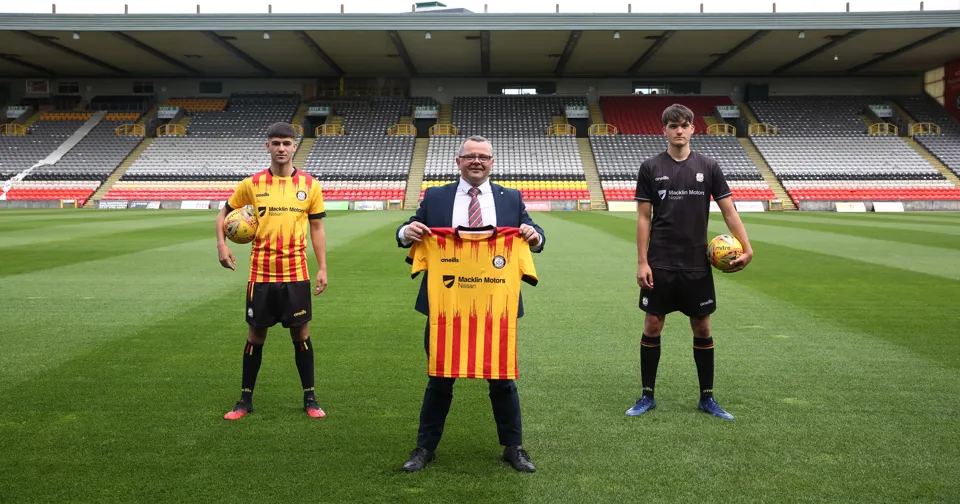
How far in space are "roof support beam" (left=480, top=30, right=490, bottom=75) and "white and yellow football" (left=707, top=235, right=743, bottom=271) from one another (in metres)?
34.8

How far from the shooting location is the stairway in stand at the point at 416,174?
41031 millimetres

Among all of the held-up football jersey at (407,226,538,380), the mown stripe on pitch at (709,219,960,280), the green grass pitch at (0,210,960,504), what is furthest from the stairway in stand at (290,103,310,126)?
the held-up football jersey at (407,226,538,380)

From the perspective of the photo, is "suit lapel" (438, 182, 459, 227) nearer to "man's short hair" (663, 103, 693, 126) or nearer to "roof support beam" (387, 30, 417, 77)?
"man's short hair" (663, 103, 693, 126)

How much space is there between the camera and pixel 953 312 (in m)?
8.23

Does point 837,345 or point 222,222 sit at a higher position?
point 222,222

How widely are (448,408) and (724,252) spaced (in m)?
2.08

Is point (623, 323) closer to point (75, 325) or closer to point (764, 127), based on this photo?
point (75, 325)

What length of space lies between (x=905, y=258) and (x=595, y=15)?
2569cm

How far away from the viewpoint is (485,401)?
16.7 feet

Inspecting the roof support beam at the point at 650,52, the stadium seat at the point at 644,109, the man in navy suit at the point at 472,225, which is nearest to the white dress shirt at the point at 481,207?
the man in navy suit at the point at 472,225

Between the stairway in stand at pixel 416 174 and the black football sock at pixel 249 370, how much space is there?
115ft

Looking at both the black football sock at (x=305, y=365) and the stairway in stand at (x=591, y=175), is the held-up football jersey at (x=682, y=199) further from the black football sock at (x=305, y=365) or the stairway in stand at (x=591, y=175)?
the stairway in stand at (x=591, y=175)

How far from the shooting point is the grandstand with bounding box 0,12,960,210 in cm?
3884

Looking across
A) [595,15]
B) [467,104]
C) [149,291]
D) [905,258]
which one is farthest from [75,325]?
[467,104]
